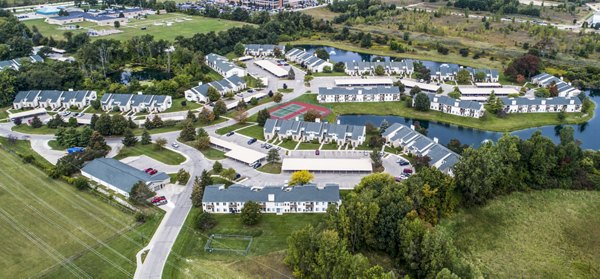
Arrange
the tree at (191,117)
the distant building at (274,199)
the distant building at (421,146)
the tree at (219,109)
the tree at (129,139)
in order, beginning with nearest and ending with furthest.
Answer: the distant building at (274,199) → the distant building at (421,146) → the tree at (129,139) → the tree at (191,117) → the tree at (219,109)

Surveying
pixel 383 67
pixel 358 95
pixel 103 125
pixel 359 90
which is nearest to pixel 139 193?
pixel 103 125

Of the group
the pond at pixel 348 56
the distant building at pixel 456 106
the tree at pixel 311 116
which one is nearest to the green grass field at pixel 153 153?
the tree at pixel 311 116

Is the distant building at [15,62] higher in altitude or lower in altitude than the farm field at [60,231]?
higher

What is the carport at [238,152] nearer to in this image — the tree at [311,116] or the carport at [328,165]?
the carport at [328,165]

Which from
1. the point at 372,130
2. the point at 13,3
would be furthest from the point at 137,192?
the point at 13,3

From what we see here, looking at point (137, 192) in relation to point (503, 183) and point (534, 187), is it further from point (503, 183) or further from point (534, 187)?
point (534, 187)

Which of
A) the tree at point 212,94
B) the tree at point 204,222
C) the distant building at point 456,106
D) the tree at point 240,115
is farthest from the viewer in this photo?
the tree at point 212,94

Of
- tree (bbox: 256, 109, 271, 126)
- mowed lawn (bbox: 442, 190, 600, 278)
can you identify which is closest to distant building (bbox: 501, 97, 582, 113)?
mowed lawn (bbox: 442, 190, 600, 278)
